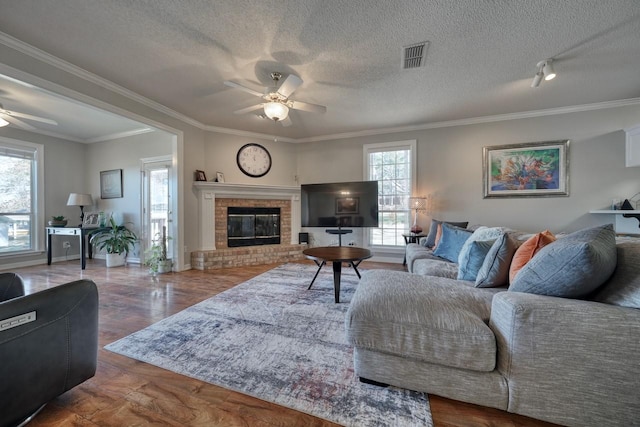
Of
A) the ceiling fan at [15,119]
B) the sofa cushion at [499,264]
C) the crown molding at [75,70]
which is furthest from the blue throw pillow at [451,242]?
the ceiling fan at [15,119]

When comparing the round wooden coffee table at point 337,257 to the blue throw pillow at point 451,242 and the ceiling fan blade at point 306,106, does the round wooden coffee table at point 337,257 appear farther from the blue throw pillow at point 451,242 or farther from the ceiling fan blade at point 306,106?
the ceiling fan blade at point 306,106

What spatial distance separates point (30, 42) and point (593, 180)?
279 inches

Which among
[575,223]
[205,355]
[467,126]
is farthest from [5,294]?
[575,223]

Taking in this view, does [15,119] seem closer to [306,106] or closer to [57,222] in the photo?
[57,222]

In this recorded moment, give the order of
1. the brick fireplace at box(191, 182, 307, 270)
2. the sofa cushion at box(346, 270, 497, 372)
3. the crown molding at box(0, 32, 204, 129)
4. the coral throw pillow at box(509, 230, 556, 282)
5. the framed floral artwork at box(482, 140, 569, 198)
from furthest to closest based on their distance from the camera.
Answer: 1. the brick fireplace at box(191, 182, 307, 270)
2. the framed floral artwork at box(482, 140, 569, 198)
3. the crown molding at box(0, 32, 204, 129)
4. the coral throw pillow at box(509, 230, 556, 282)
5. the sofa cushion at box(346, 270, 497, 372)

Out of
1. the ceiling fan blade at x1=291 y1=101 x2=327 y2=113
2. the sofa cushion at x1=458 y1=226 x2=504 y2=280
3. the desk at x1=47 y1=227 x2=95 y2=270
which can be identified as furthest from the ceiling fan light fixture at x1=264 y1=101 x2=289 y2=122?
the desk at x1=47 y1=227 x2=95 y2=270

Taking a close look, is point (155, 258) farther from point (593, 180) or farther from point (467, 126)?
point (593, 180)

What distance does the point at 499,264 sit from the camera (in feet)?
5.32

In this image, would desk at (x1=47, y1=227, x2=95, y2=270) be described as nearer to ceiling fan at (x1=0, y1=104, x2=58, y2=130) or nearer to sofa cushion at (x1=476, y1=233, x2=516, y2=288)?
ceiling fan at (x1=0, y1=104, x2=58, y2=130)

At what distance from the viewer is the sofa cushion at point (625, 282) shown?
1053 mm

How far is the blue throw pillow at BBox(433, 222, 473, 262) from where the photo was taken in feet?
8.81

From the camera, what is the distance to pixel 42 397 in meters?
1.14

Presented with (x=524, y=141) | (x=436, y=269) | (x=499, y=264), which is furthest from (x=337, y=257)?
→ (x=524, y=141)

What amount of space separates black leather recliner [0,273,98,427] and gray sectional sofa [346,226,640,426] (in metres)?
1.47
